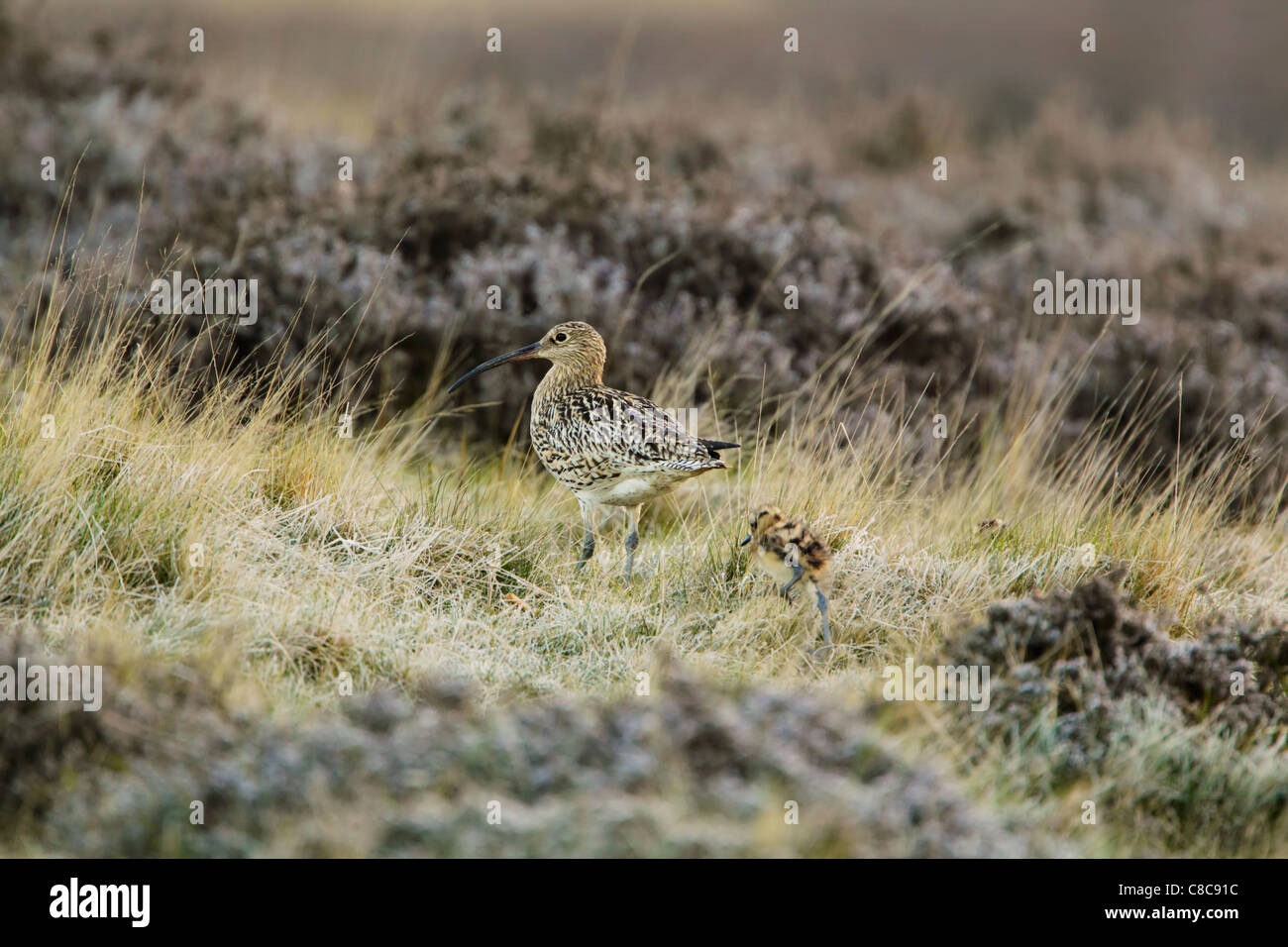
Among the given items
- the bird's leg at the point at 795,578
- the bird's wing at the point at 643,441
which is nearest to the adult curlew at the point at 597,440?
the bird's wing at the point at 643,441

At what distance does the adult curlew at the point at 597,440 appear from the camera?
5383 mm

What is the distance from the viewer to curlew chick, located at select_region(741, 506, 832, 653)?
16.8 ft

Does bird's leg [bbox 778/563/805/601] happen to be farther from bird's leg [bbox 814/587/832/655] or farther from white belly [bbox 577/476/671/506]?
white belly [bbox 577/476/671/506]

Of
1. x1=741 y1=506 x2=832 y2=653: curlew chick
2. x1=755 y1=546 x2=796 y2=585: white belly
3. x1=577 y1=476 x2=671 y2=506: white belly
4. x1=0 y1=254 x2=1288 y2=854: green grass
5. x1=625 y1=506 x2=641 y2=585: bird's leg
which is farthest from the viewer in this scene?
x1=625 y1=506 x2=641 y2=585: bird's leg

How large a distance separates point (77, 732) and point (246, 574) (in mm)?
1237

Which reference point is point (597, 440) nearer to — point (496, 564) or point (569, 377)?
point (569, 377)

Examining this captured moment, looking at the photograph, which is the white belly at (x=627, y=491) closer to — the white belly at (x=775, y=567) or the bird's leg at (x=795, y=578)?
the white belly at (x=775, y=567)

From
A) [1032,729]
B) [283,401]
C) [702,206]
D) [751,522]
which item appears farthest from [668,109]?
[1032,729]

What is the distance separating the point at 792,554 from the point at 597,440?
3.53 feet

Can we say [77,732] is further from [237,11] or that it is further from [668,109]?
[237,11]

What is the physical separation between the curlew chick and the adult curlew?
36 centimetres

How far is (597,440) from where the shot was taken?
5.48 meters

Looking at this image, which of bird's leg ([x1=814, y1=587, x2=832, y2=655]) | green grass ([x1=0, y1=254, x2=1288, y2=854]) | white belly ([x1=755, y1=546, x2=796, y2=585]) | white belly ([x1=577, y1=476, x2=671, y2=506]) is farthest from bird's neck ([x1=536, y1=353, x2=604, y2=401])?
bird's leg ([x1=814, y1=587, x2=832, y2=655])

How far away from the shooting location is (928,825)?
368 centimetres
